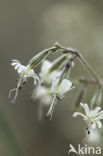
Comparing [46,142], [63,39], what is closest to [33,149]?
A: [46,142]

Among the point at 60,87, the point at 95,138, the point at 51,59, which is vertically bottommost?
the point at 95,138

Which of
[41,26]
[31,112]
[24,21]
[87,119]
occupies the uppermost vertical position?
[24,21]

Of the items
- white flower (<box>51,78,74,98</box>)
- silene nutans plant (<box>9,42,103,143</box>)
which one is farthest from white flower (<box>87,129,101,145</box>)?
white flower (<box>51,78,74,98</box>)

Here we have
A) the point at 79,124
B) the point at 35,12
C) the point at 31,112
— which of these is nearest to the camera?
the point at 79,124

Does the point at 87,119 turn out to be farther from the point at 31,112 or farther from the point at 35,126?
the point at 31,112

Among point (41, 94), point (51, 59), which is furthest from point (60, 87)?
point (51, 59)

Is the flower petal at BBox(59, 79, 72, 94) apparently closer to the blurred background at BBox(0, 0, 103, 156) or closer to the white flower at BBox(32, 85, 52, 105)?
the white flower at BBox(32, 85, 52, 105)

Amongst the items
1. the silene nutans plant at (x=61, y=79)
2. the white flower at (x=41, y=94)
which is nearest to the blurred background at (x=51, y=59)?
the white flower at (x=41, y=94)

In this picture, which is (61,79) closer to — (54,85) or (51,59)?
(54,85)

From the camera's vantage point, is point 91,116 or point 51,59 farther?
point 51,59
